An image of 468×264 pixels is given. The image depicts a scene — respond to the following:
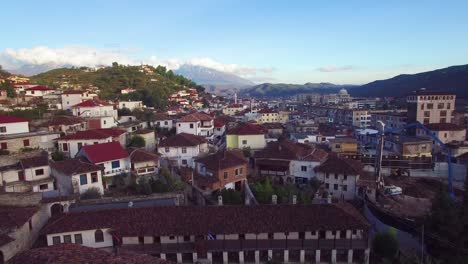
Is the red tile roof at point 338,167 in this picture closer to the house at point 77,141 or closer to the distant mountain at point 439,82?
the house at point 77,141

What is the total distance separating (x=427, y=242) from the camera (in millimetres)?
21094

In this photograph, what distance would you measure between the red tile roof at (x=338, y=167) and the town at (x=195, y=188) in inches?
4.3

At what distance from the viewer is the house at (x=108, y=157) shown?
28.3 meters

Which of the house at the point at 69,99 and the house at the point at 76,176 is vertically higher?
the house at the point at 69,99

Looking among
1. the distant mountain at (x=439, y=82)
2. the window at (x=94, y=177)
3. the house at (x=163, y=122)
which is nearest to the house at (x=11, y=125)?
the window at (x=94, y=177)

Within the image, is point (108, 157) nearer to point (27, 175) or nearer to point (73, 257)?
point (27, 175)

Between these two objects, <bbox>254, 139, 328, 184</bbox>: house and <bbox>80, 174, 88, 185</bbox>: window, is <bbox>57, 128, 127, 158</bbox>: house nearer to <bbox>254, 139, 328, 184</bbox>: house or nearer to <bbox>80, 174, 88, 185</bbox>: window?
<bbox>80, 174, 88, 185</bbox>: window

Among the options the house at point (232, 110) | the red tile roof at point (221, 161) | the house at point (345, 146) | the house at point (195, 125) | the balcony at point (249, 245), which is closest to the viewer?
the balcony at point (249, 245)

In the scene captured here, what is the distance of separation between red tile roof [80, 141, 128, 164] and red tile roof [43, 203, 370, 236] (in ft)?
28.8

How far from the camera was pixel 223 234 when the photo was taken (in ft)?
62.4

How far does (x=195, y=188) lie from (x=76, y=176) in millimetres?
10615

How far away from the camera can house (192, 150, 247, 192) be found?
98.8ft

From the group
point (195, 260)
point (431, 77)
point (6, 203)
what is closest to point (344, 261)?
point (195, 260)

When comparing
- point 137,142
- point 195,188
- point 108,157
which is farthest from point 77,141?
point 195,188
